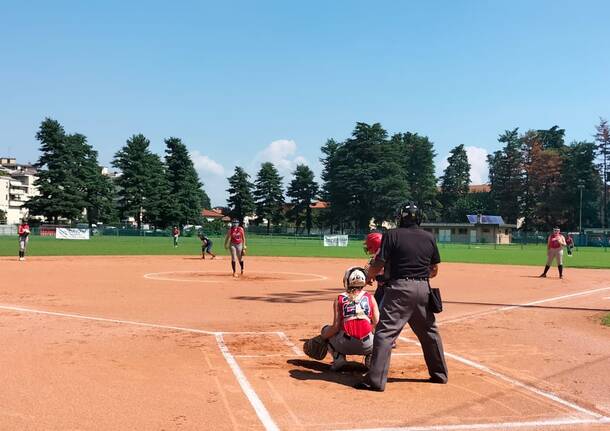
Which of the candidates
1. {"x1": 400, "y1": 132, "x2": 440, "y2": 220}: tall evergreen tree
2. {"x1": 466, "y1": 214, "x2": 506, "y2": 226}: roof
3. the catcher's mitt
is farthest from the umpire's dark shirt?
{"x1": 400, "y1": 132, "x2": 440, "y2": 220}: tall evergreen tree

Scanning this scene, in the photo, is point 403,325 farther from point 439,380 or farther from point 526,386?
point 526,386

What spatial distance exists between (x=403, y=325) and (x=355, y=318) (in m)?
0.68

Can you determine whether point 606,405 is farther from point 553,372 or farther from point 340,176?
point 340,176

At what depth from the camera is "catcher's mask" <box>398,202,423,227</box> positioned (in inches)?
243

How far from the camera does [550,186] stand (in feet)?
324

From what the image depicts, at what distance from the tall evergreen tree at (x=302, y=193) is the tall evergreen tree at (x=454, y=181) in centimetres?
3052

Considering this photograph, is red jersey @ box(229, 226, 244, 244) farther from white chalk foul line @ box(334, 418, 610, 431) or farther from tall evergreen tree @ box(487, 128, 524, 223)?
tall evergreen tree @ box(487, 128, 524, 223)

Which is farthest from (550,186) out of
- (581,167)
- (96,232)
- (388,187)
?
(96,232)

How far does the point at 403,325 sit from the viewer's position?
5.84 metres

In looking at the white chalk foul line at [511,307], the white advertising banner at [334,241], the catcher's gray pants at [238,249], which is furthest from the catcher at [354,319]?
the white advertising banner at [334,241]

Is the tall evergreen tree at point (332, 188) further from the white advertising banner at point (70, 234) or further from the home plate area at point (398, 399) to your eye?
the home plate area at point (398, 399)

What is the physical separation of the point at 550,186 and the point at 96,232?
78462 millimetres

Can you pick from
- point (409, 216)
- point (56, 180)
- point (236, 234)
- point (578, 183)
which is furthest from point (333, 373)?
point (578, 183)

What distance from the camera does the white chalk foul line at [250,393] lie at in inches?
181
